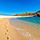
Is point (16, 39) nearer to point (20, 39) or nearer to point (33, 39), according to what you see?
point (20, 39)

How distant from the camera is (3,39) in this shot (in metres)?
2.79

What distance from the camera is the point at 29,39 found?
304cm

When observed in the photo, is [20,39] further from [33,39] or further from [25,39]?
[33,39]

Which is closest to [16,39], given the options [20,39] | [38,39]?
[20,39]

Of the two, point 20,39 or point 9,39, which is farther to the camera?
point 20,39

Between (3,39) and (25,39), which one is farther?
(25,39)

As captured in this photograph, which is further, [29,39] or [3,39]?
[29,39]

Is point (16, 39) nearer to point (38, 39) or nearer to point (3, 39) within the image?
point (3, 39)

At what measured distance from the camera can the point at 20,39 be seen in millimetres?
3008

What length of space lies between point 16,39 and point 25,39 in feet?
0.96

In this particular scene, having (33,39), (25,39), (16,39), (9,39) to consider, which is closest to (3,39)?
(9,39)

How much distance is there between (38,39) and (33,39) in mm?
166

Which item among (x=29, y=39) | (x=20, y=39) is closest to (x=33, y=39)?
(x=29, y=39)

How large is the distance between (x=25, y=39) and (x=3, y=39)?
2.33 feet
